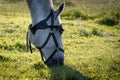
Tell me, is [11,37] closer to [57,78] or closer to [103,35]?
[103,35]

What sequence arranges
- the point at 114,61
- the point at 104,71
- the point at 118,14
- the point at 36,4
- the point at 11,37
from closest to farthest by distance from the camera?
the point at 36,4 < the point at 104,71 < the point at 114,61 < the point at 11,37 < the point at 118,14

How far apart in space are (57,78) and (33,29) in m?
1.13

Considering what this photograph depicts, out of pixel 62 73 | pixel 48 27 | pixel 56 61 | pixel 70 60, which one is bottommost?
pixel 70 60

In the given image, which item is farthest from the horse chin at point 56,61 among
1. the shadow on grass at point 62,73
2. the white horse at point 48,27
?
the shadow on grass at point 62,73

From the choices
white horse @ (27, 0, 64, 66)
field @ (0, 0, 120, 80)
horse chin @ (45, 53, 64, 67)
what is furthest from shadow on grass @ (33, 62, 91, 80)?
white horse @ (27, 0, 64, 66)

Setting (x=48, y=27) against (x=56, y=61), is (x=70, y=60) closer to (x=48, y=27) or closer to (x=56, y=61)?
(x=56, y=61)

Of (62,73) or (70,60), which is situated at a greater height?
(62,73)

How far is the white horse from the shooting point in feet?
19.4

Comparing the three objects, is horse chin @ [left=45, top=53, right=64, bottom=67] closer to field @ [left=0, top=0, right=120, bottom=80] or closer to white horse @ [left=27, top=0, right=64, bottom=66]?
white horse @ [left=27, top=0, right=64, bottom=66]

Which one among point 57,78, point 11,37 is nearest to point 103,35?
point 11,37

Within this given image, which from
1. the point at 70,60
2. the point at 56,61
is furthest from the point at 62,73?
the point at 70,60

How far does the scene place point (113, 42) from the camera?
38.1 ft

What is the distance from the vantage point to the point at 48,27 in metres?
5.94

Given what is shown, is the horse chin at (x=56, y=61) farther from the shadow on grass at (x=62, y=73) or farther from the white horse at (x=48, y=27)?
the shadow on grass at (x=62, y=73)
